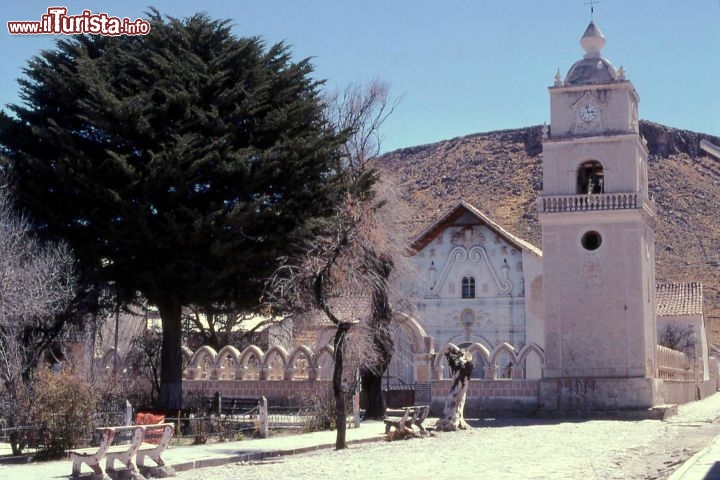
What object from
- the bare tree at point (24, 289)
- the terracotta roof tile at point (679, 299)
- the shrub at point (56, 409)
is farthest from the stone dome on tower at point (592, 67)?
the terracotta roof tile at point (679, 299)

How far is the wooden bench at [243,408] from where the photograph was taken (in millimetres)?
23547

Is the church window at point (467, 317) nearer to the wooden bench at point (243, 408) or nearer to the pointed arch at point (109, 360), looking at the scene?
the pointed arch at point (109, 360)

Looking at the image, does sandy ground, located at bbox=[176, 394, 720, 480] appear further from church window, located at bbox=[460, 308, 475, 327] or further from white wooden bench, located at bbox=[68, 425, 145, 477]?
church window, located at bbox=[460, 308, 475, 327]

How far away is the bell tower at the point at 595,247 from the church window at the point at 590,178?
0.03 m

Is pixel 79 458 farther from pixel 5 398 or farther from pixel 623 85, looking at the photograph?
pixel 623 85

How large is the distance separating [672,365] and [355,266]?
2394cm

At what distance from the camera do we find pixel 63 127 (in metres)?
24.7

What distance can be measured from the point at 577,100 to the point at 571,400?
983 cm

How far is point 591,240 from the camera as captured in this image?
34.4 metres

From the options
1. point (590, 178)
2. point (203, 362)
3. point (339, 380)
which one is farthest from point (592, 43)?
point (339, 380)

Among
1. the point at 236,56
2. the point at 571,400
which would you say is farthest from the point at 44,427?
the point at 571,400

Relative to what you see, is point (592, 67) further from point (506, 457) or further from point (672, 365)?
point (506, 457)

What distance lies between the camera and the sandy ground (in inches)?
617

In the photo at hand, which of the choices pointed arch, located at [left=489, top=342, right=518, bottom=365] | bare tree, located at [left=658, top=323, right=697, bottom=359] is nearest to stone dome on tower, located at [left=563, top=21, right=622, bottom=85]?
pointed arch, located at [left=489, top=342, right=518, bottom=365]
